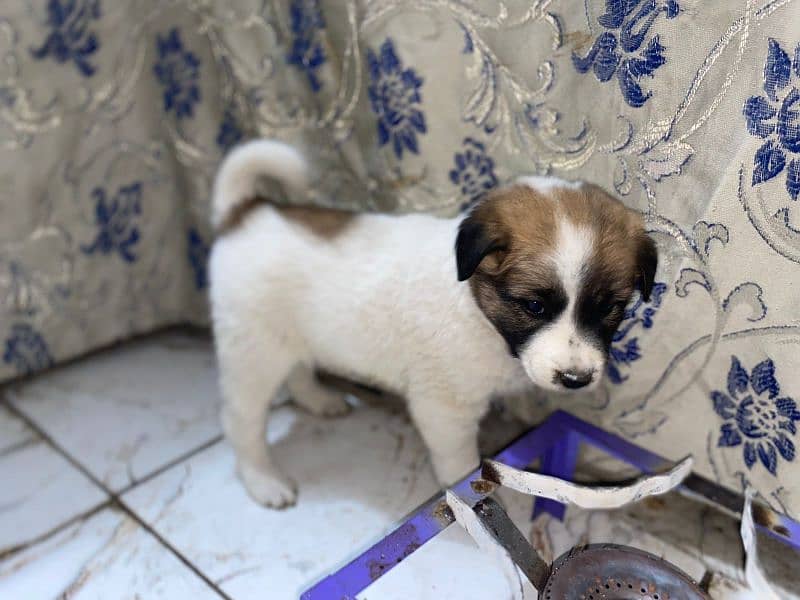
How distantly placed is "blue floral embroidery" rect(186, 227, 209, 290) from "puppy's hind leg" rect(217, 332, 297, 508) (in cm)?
70

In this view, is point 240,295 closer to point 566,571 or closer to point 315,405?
point 315,405

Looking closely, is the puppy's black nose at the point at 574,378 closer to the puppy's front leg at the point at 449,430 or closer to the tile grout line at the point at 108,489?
the puppy's front leg at the point at 449,430

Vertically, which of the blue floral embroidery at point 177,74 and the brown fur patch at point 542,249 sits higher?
the blue floral embroidery at point 177,74

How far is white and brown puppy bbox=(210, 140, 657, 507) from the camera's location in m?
1.12

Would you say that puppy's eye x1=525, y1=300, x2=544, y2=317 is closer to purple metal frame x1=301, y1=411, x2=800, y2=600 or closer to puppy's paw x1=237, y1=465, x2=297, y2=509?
purple metal frame x1=301, y1=411, x2=800, y2=600

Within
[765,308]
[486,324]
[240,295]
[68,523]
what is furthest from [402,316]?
[68,523]

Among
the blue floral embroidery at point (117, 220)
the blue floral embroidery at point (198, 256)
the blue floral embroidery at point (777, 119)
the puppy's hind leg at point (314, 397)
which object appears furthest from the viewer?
the blue floral embroidery at point (198, 256)

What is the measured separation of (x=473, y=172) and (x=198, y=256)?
111 cm

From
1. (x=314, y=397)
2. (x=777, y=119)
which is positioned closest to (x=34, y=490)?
(x=314, y=397)

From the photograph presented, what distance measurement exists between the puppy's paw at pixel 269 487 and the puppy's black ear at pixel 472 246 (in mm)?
778

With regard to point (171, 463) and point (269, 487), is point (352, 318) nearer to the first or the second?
point (269, 487)

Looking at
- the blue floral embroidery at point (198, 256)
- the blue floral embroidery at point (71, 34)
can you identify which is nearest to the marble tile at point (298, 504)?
the blue floral embroidery at point (198, 256)

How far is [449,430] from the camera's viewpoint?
4.78 feet

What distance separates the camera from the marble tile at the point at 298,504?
1.47m
